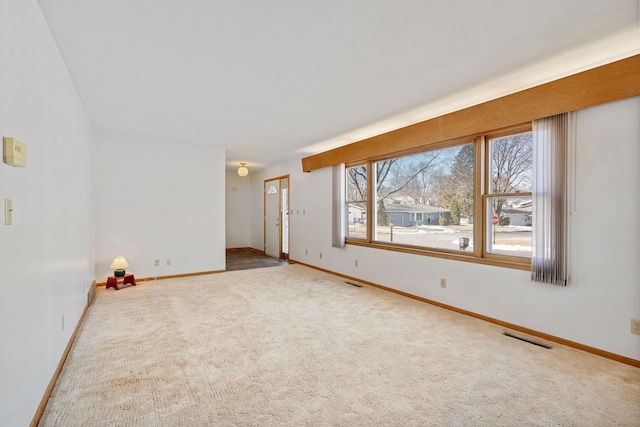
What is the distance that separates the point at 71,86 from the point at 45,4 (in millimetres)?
1274

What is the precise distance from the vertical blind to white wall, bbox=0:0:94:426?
3863 mm

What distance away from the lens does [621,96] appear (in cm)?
245

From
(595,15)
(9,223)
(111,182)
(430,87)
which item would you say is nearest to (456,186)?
(430,87)

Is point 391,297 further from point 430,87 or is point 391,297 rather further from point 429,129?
point 430,87

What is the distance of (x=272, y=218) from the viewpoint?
8.25 m

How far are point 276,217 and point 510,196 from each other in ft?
18.8

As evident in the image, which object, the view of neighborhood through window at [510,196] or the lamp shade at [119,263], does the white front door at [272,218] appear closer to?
the lamp shade at [119,263]

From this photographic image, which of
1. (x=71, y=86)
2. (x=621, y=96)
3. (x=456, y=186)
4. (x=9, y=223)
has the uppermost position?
(x=71, y=86)

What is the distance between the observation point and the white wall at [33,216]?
1.39 metres

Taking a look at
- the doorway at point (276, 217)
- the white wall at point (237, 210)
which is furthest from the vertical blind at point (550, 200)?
the white wall at point (237, 210)

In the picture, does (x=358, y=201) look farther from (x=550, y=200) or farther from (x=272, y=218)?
(x=272, y=218)

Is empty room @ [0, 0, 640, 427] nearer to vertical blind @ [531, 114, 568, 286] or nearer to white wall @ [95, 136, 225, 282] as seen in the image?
vertical blind @ [531, 114, 568, 286]

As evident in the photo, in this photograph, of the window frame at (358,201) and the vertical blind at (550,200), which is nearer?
the vertical blind at (550,200)

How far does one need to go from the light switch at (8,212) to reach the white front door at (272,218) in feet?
21.4
